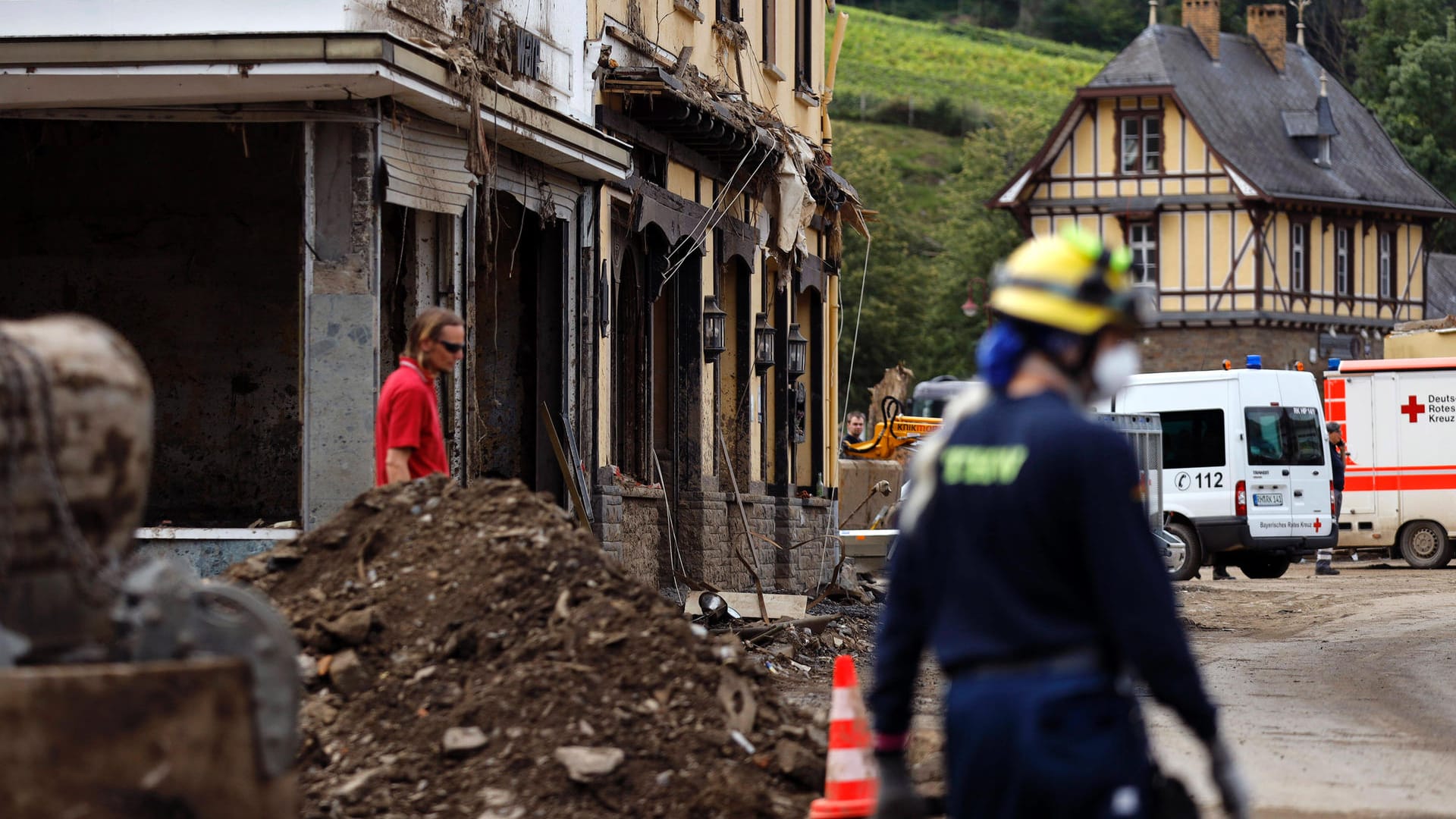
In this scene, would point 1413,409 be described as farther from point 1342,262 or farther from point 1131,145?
point 1342,262

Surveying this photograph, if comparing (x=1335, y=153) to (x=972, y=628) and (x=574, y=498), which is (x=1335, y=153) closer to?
(x=574, y=498)

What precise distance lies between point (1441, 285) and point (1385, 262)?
7412 mm

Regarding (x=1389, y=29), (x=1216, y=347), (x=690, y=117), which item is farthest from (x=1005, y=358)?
(x=1389, y=29)

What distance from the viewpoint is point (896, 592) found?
426cm

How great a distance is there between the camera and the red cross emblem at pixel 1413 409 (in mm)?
28641

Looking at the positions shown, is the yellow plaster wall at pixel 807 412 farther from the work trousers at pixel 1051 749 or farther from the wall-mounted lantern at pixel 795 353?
the work trousers at pixel 1051 749

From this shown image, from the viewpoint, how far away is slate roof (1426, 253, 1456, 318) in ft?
195

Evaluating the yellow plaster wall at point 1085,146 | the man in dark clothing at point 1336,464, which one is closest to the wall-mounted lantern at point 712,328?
the man in dark clothing at point 1336,464

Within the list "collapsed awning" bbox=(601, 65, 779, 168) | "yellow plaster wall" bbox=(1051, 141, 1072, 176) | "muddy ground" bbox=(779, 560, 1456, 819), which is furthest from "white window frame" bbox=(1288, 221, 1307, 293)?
"collapsed awning" bbox=(601, 65, 779, 168)

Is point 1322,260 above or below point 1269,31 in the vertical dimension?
below

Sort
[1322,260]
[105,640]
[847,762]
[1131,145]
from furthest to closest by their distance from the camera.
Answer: [1322,260]
[1131,145]
[847,762]
[105,640]

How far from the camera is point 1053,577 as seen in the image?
388cm

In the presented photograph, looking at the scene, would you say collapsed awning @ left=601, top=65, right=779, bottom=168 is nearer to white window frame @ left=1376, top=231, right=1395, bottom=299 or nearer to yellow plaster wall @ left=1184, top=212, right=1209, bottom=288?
yellow plaster wall @ left=1184, top=212, right=1209, bottom=288

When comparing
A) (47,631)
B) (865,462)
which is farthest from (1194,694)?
(865,462)
